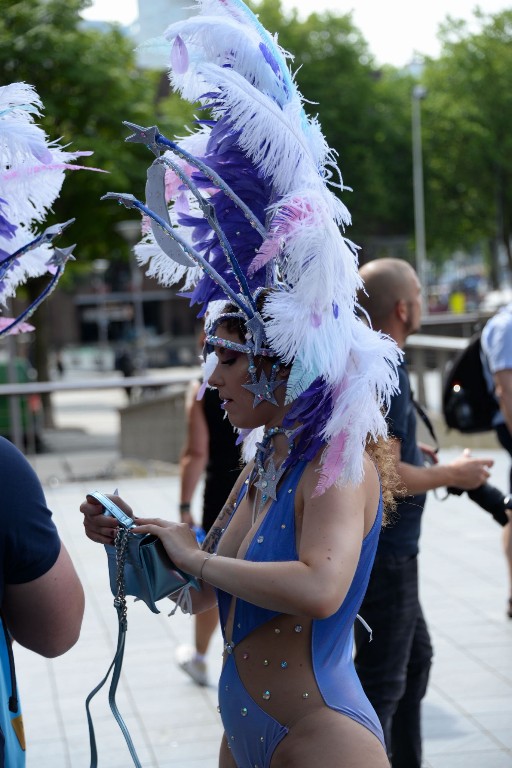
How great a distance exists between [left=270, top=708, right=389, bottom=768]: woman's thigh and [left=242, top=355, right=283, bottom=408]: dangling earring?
0.66 metres

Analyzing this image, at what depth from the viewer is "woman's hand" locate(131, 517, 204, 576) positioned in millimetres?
2225

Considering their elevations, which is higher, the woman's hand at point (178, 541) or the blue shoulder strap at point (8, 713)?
the woman's hand at point (178, 541)

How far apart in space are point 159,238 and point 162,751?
2.78 m

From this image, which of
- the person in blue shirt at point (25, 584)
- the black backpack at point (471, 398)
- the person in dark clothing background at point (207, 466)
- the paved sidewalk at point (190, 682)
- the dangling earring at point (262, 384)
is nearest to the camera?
the person in blue shirt at point (25, 584)

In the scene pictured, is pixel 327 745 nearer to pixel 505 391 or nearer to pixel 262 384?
pixel 262 384

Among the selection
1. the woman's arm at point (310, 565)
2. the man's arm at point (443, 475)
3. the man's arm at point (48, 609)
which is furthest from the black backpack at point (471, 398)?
the man's arm at point (48, 609)

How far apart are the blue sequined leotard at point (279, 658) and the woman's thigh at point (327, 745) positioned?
21 mm

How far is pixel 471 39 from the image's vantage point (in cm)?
4378

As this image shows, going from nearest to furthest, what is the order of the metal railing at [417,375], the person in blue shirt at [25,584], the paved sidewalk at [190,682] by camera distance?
the person in blue shirt at [25,584] < the paved sidewalk at [190,682] < the metal railing at [417,375]

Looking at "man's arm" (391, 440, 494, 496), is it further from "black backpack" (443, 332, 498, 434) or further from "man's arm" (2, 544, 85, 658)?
"black backpack" (443, 332, 498, 434)

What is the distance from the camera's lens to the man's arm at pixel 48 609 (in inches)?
86.4

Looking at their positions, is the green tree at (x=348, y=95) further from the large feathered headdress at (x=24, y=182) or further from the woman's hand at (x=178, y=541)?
the woman's hand at (x=178, y=541)

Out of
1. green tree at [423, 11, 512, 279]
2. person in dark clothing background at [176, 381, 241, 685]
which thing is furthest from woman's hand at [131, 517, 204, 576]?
green tree at [423, 11, 512, 279]

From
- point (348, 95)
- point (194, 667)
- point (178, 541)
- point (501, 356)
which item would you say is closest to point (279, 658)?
point (178, 541)
